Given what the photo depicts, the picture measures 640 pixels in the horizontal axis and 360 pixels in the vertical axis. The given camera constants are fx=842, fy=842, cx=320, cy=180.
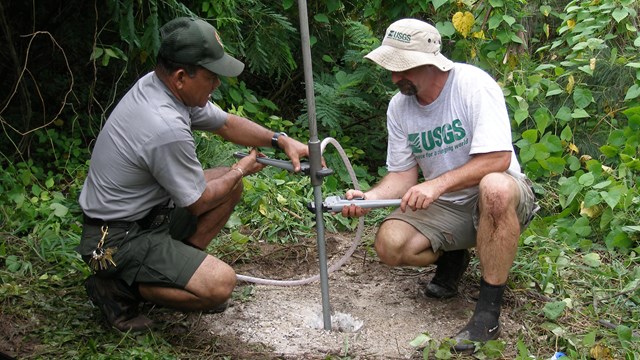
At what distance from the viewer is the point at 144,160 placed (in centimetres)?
344

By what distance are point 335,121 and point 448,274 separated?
5.99 feet

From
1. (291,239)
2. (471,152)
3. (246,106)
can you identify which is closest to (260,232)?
(291,239)

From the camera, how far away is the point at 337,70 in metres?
5.98

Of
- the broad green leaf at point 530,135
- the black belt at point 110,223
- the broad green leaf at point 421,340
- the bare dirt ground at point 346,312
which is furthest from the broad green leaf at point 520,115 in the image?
the black belt at point 110,223

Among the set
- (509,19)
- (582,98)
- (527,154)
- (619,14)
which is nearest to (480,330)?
(527,154)

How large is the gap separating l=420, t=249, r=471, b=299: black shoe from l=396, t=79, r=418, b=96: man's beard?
0.82m

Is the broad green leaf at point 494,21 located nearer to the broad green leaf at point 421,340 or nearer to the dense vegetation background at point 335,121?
the dense vegetation background at point 335,121

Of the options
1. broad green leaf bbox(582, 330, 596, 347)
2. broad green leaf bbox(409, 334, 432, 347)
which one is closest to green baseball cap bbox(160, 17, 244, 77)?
broad green leaf bbox(409, 334, 432, 347)

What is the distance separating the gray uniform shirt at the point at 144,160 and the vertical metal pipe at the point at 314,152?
0.48m

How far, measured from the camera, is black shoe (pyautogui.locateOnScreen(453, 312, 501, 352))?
3532 millimetres

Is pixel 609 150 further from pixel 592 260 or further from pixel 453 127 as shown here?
pixel 453 127

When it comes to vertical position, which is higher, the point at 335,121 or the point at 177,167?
the point at 177,167

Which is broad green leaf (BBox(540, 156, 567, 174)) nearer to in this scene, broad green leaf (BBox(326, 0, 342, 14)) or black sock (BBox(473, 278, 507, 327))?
black sock (BBox(473, 278, 507, 327))

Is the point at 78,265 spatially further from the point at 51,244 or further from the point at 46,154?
the point at 46,154
